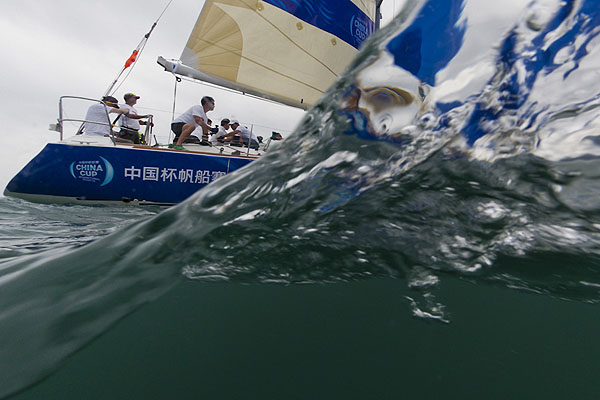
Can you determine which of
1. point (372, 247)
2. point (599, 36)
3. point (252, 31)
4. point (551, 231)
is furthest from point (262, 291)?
point (252, 31)

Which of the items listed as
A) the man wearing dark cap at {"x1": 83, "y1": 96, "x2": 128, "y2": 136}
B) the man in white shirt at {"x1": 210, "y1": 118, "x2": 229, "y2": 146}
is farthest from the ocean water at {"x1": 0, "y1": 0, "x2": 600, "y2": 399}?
the man in white shirt at {"x1": 210, "y1": 118, "x2": 229, "y2": 146}

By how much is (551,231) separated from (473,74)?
271 mm

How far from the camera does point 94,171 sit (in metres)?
3.49

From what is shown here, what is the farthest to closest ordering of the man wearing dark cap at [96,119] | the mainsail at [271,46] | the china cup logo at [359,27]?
the china cup logo at [359,27] → the mainsail at [271,46] → the man wearing dark cap at [96,119]

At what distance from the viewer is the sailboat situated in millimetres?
3488

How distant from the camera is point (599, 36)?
1.71 ft

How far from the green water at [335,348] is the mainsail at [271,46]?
4564 mm

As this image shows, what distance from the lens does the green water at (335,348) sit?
39 cm

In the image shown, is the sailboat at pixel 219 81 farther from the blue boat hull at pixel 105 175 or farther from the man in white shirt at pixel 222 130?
the man in white shirt at pixel 222 130

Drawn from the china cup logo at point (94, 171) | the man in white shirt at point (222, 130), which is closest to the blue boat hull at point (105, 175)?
the china cup logo at point (94, 171)

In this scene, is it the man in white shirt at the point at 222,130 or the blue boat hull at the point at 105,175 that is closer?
the blue boat hull at the point at 105,175

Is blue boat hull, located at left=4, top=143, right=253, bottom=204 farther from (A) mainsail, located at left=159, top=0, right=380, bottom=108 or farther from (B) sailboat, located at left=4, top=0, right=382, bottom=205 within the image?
(A) mainsail, located at left=159, top=0, right=380, bottom=108

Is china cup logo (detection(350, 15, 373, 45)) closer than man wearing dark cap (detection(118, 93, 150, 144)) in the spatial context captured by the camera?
No

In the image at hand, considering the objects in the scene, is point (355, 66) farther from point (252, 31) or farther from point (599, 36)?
point (252, 31)
